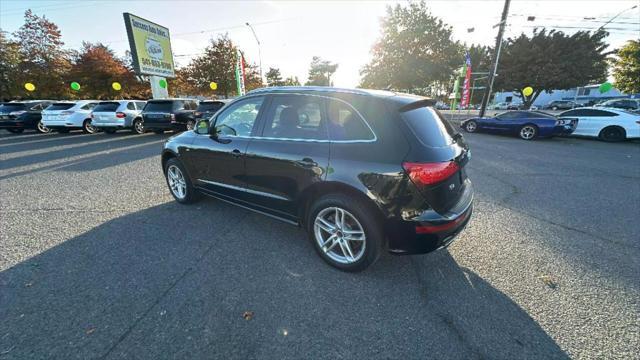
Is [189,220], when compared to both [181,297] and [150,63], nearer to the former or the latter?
[181,297]

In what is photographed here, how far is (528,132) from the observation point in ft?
37.0

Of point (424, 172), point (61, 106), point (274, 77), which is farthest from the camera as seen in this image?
point (274, 77)

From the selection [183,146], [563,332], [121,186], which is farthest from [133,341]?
[121,186]

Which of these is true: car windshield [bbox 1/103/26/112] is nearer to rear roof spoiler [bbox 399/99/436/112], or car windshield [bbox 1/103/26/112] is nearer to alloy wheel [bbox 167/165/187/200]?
alloy wheel [bbox 167/165/187/200]

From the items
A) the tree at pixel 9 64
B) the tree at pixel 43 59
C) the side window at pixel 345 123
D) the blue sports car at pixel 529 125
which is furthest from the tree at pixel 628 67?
the tree at pixel 9 64

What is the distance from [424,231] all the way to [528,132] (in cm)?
1257

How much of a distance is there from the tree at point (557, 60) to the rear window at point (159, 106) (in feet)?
104

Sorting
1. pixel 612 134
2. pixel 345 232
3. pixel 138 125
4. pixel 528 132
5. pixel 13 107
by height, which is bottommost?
pixel 612 134

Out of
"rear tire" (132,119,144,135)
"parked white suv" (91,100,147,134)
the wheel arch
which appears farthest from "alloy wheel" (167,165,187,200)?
"rear tire" (132,119,144,135)

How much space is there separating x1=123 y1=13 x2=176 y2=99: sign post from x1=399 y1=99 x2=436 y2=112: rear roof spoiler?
18712 mm

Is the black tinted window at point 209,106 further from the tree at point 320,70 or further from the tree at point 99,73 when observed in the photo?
the tree at point 320,70

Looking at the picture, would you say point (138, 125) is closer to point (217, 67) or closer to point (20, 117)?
point (20, 117)

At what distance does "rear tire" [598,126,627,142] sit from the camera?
1056cm

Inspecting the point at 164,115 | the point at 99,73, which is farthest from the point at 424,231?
the point at 99,73
